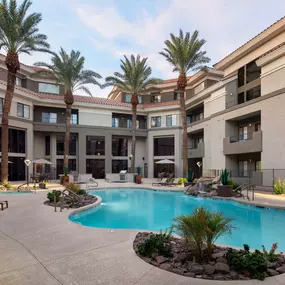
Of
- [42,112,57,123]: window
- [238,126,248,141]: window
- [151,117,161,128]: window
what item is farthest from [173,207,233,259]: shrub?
[151,117,161,128]: window

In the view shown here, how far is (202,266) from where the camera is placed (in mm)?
4430

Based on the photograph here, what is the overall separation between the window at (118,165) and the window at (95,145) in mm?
2498

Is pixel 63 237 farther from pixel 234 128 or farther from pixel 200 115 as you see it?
pixel 200 115

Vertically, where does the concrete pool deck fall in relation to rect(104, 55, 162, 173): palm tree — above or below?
below

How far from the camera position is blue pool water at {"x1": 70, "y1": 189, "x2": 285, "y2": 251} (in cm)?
825

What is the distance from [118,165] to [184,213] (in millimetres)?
23536

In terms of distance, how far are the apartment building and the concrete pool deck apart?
1665 centimetres

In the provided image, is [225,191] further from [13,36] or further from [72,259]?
[13,36]

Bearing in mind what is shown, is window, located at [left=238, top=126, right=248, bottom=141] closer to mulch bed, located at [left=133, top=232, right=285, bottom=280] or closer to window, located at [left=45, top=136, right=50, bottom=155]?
mulch bed, located at [left=133, top=232, right=285, bottom=280]

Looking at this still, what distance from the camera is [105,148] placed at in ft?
111

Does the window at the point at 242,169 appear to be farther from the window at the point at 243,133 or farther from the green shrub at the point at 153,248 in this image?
the green shrub at the point at 153,248

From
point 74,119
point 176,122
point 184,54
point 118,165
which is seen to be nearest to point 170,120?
point 176,122

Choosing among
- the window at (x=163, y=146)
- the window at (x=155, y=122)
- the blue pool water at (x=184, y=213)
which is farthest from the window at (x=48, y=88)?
the blue pool water at (x=184, y=213)

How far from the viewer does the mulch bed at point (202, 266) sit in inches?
164
